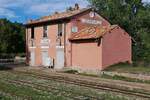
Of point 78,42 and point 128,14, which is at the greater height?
point 128,14

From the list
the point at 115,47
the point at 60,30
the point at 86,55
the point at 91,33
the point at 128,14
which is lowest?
the point at 86,55

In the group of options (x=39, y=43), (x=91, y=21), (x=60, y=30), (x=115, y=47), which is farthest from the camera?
(x=39, y=43)

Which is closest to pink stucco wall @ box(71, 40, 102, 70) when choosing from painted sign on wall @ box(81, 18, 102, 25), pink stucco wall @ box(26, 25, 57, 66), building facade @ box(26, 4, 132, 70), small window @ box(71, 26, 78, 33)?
building facade @ box(26, 4, 132, 70)

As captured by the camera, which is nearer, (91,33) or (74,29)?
(91,33)

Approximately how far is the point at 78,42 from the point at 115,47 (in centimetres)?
367

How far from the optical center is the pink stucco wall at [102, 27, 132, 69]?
103 feet

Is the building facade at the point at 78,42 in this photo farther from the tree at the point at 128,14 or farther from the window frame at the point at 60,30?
the tree at the point at 128,14

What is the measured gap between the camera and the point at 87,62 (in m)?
32.6

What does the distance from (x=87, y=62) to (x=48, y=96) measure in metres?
17.1

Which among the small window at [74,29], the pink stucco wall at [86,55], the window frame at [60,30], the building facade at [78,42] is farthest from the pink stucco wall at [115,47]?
the window frame at [60,30]

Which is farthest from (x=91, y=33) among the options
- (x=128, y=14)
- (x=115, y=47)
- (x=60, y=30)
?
(x=128, y=14)

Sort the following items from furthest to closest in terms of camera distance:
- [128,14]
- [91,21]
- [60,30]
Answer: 1. [128,14]
2. [91,21]
3. [60,30]

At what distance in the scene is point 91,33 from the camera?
1312 inches

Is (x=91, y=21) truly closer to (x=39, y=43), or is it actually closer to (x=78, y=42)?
(x=78, y=42)
